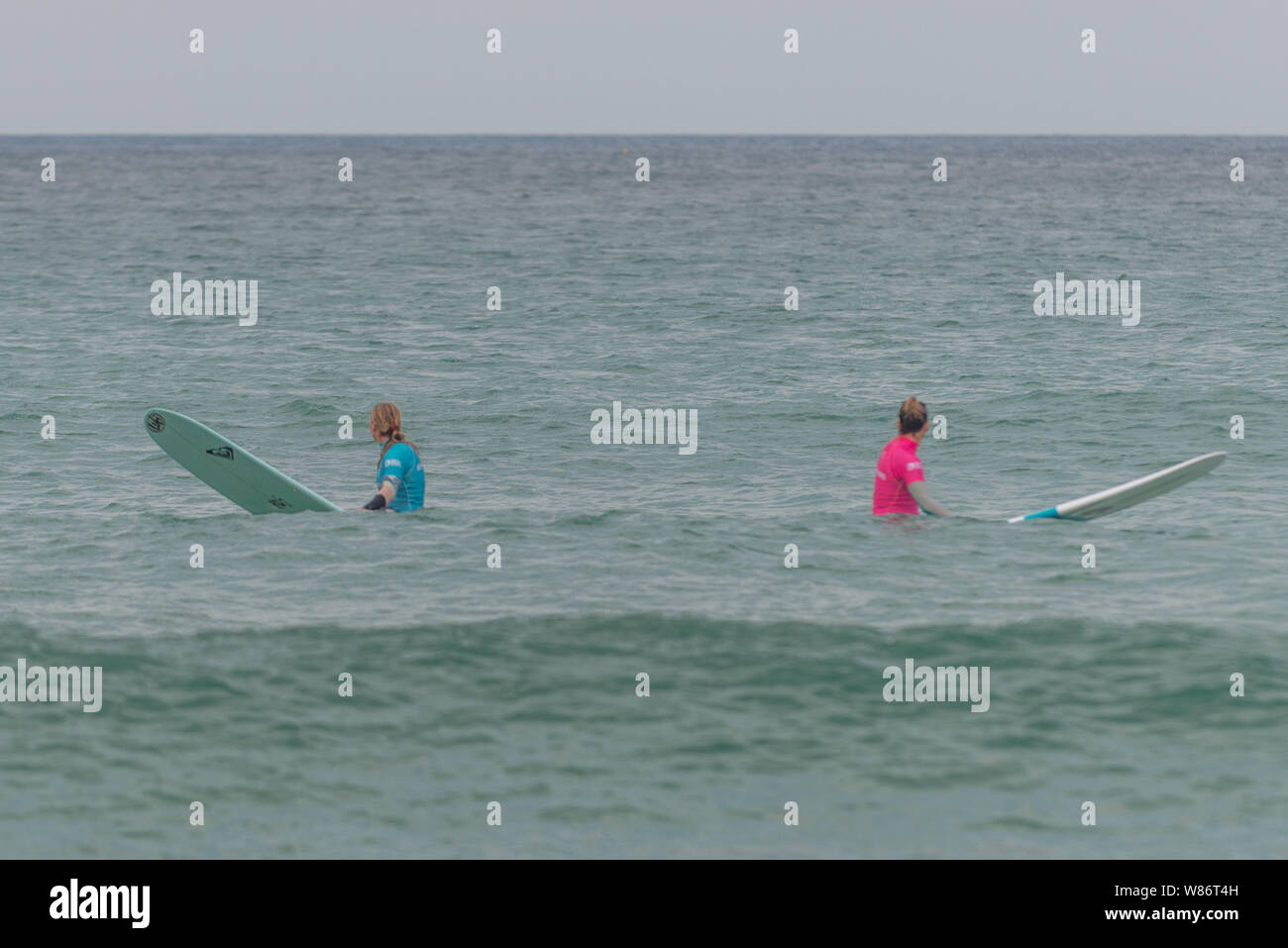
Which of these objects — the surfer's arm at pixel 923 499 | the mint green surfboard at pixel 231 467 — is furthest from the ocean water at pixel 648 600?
the surfer's arm at pixel 923 499

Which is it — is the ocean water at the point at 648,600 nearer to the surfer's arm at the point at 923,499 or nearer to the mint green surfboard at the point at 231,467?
the mint green surfboard at the point at 231,467

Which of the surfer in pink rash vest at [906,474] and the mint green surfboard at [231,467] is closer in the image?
the surfer in pink rash vest at [906,474]

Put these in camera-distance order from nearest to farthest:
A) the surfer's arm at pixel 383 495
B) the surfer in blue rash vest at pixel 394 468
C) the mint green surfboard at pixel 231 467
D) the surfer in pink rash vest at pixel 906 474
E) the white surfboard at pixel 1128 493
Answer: the surfer in pink rash vest at pixel 906 474 → the surfer in blue rash vest at pixel 394 468 → the surfer's arm at pixel 383 495 → the white surfboard at pixel 1128 493 → the mint green surfboard at pixel 231 467

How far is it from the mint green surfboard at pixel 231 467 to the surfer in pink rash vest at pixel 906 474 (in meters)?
6.76

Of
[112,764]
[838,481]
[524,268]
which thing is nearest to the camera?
[112,764]

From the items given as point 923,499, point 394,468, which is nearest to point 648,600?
point 923,499

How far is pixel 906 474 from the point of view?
51.1 feet

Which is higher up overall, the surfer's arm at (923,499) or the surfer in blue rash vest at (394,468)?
the surfer in blue rash vest at (394,468)

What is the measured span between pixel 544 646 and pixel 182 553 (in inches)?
209

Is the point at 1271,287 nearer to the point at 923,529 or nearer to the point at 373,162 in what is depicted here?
the point at 923,529

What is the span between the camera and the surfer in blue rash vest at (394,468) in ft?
50.5

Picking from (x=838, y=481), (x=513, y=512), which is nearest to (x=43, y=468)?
(x=513, y=512)

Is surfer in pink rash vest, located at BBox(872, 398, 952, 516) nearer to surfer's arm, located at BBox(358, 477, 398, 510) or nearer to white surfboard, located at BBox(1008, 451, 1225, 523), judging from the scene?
white surfboard, located at BBox(1008, 451, 1225, 523)

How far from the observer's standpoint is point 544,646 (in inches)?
512
